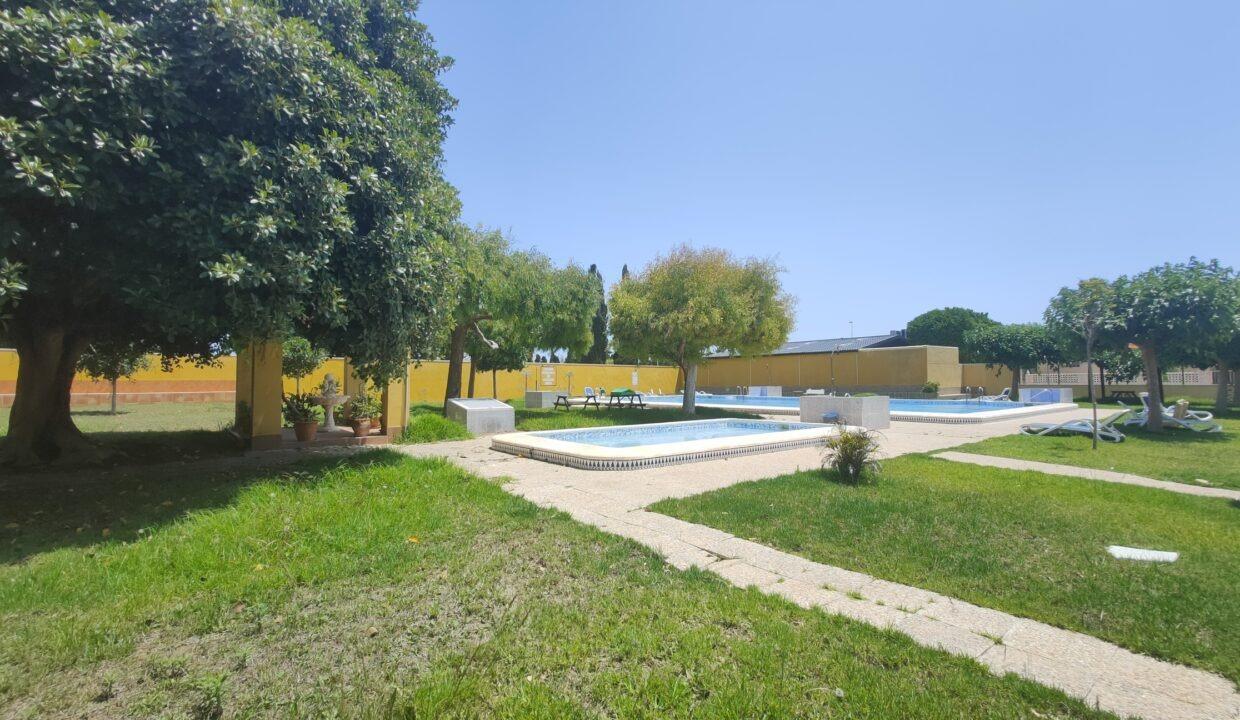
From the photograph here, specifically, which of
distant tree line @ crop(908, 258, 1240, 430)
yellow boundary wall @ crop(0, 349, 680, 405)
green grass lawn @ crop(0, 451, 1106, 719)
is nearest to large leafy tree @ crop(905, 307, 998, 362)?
yellow boundary wall @ crop(0, 349, 680, 405)

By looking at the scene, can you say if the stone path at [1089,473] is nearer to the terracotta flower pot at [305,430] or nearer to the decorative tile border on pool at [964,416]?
the decorative tile border on pool at [964,416]

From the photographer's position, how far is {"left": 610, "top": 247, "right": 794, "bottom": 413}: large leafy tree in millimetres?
17344

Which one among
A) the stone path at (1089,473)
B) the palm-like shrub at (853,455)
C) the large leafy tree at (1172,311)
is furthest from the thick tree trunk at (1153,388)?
the palm-like shrub at (853,455)

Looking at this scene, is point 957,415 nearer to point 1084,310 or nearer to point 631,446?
point 1084,310

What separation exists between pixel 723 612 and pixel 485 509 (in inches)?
118

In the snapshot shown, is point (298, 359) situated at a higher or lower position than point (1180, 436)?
higher

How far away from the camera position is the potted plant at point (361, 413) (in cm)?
1084

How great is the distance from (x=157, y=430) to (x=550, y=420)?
28.3 feet

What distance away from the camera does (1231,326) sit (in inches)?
492

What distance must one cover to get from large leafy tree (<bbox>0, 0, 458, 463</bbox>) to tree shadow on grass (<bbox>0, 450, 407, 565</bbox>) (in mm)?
1697

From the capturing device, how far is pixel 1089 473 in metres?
8.06

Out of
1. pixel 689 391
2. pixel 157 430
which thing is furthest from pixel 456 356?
pixel 689 391

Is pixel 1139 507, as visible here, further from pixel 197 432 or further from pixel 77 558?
pixel 197 432

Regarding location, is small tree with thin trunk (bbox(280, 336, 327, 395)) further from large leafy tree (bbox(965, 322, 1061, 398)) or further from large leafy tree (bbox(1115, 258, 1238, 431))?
large leafy tree (bbox(965, 322, 1061, 398))
